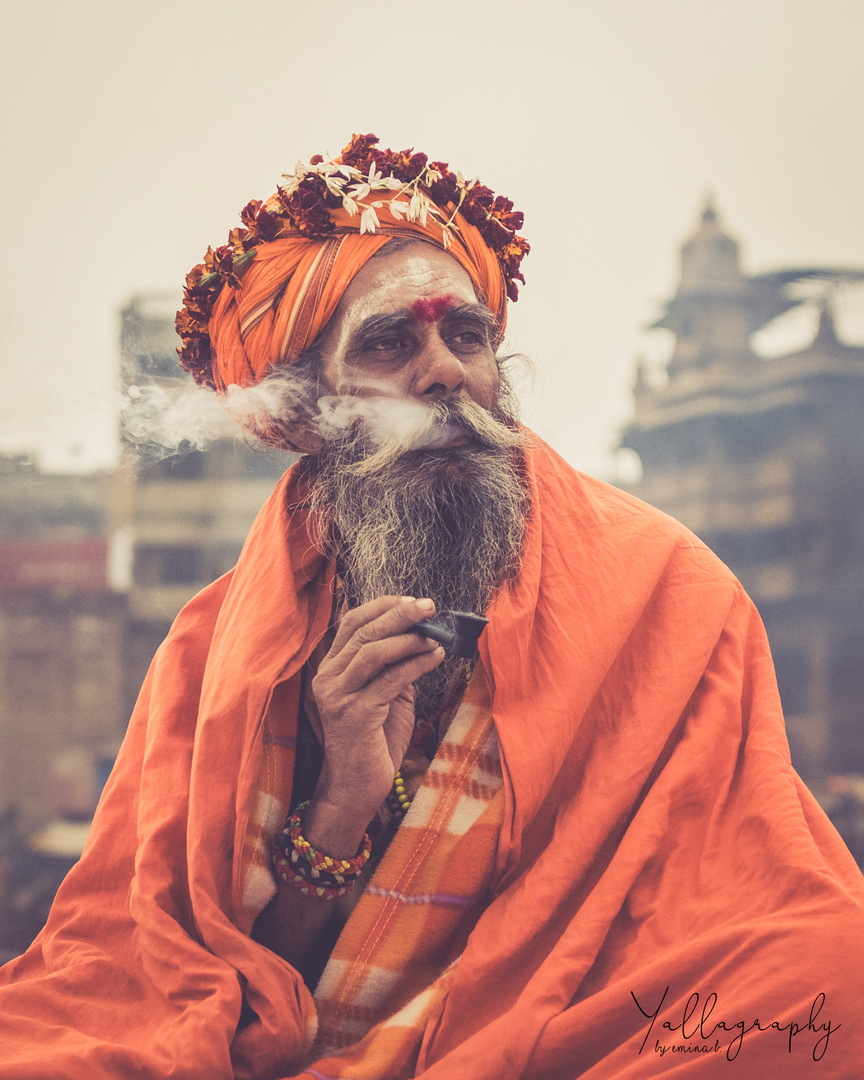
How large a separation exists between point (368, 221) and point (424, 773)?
1286 mm

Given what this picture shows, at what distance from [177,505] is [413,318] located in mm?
16628

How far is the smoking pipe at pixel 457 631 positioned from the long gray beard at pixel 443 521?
1.05ft

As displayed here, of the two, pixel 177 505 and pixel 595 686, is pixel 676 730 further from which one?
pixel 177 505

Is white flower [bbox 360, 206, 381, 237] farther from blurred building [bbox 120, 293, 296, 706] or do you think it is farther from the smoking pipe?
blurred building [bbox 120, 293, 296, 706]

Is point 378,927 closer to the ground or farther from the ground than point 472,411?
closer to the ground

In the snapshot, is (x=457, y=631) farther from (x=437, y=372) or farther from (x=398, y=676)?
(x=437, y=372)

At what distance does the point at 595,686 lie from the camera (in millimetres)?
1825

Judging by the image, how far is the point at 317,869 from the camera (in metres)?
1.83

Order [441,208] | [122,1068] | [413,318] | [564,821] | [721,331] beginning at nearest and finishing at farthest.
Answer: [122,1068]
[564,821]
[413,318]
[441,208]
[721,331]

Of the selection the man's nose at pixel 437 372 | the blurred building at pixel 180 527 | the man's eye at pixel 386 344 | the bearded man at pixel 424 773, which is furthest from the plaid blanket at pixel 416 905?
the blurred building at pixel 180 527

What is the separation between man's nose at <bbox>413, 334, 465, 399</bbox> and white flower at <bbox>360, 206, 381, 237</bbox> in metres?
0.33

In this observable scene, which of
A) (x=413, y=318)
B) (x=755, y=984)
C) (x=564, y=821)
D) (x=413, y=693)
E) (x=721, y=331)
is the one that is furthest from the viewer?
(x=721, y=331)

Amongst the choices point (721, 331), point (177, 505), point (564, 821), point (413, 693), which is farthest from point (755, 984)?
point (721, 331)

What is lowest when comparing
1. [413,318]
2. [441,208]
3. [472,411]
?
[472,411]
